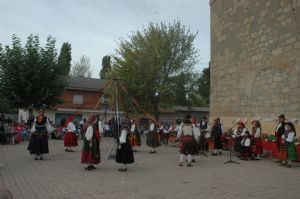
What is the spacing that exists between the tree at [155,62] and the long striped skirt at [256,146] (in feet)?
44.6

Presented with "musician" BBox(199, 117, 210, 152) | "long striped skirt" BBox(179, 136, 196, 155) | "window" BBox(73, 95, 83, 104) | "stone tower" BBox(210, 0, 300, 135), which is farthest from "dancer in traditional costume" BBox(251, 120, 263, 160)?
"window" BBox(73, 95, 83, 104)

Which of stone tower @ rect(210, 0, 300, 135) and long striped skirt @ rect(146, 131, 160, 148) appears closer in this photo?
stone tower @ rect(210, 0, 300, 135)

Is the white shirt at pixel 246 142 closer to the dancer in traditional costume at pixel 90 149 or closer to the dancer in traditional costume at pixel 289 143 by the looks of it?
the dancer in traditional costume at pixel 289 143

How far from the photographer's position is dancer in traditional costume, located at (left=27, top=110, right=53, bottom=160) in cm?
1266

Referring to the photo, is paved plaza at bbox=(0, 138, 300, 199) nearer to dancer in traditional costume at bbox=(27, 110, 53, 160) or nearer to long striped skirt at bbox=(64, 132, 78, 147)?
dancer in traditional costume at bbox=(27, 110, 53, 160)

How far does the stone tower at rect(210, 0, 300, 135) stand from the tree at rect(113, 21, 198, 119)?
768cm

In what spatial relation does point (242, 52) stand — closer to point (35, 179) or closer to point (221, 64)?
point (221, 64)


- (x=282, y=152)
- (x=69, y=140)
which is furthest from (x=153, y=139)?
(x=282, y=152)

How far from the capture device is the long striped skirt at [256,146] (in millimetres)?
13730

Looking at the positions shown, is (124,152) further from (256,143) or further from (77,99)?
(77,99)

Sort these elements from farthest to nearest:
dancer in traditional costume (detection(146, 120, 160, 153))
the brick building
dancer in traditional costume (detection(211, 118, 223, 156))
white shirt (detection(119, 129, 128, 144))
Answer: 1. the brick building
2. dancer in traditional costume (detection(146, 120, 160, 153))
3. dancer in traditional costume (detection(211, 118, 223, 156))
4. white shirt (detection(119, 129, 128, 144))

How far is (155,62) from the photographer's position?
27344 mm

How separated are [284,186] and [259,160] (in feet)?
17.7

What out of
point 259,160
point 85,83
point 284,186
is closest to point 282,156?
point 259,160
